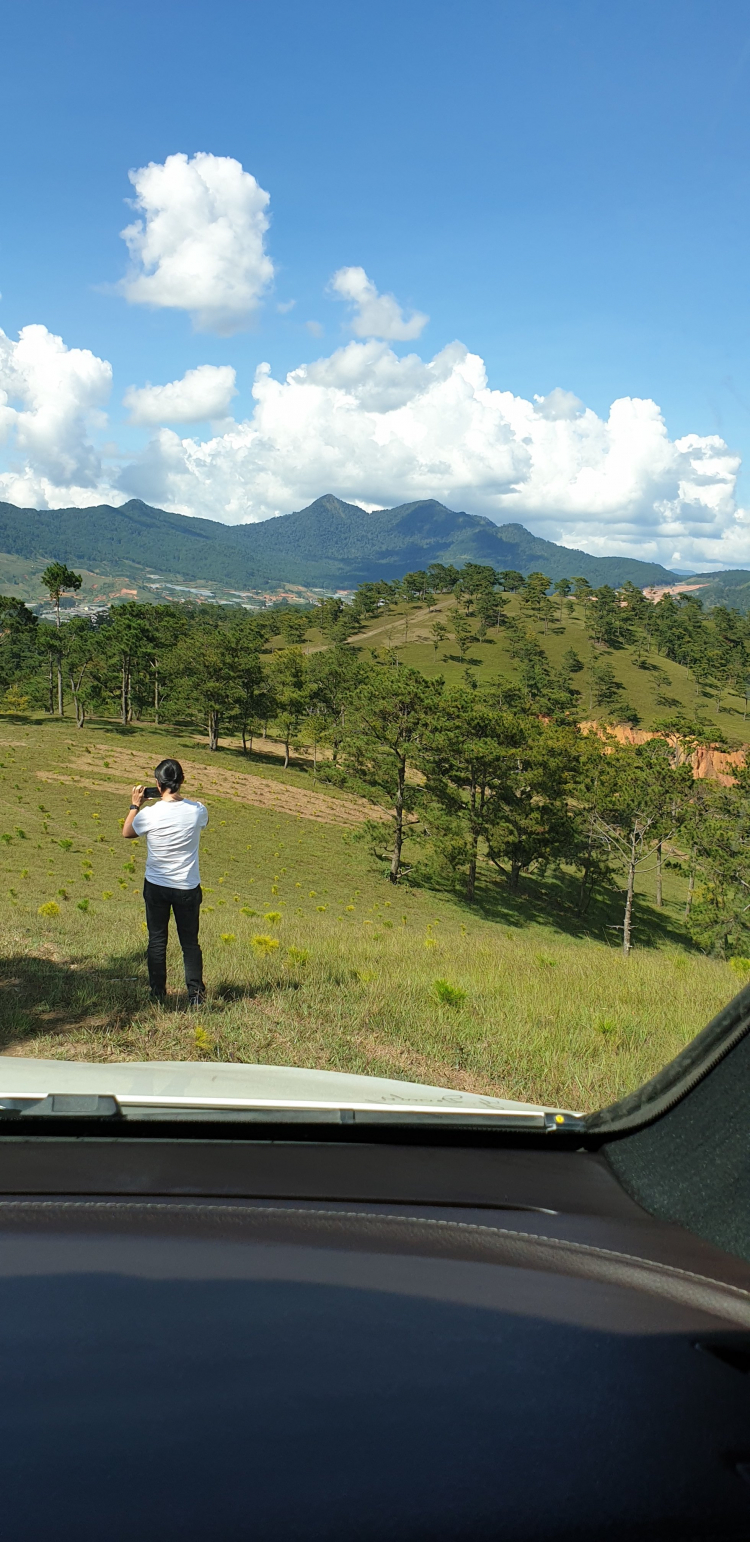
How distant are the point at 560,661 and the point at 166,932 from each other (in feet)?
373

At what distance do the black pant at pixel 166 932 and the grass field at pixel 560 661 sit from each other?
269 feet

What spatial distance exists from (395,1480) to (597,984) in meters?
5.25

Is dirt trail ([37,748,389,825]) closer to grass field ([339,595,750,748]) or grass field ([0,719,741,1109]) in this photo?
grass field ([0,719,741,1109])

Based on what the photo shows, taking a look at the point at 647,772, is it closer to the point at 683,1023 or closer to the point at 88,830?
the point at 88,830

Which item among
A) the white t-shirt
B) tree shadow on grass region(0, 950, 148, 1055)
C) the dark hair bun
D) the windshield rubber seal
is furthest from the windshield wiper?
the dark hair bun

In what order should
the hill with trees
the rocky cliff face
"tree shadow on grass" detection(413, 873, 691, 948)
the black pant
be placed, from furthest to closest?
the rocky cliff face, "tree shadow on grass" detection(413, 873, 691, 948), the hill with trees, the black pant

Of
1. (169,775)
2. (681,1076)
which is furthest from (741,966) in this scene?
(681,1076)

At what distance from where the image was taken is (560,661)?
115562 mm

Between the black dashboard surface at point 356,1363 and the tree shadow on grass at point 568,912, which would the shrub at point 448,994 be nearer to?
the black dashboard surface at point 356,1363

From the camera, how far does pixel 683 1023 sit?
4.73m

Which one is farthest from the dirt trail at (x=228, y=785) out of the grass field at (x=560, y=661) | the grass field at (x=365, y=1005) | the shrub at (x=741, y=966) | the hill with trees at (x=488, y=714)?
the shrub at (x=741, y=966)

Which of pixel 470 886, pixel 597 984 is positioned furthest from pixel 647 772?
pixel 597 984

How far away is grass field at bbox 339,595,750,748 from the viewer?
101062 millimetres

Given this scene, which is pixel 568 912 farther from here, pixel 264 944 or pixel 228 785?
pixel 264 944
